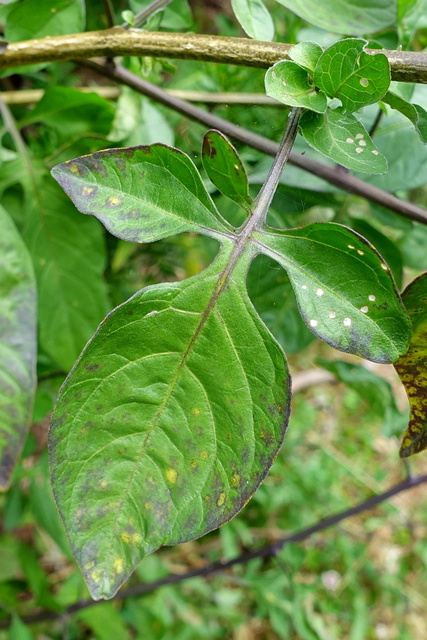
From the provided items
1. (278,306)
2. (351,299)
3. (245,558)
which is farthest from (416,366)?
(245,558)

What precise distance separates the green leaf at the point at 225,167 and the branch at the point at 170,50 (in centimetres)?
8

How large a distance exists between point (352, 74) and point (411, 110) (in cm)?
5

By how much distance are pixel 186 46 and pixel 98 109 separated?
29 cm

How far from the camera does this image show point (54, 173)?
1.25 ft

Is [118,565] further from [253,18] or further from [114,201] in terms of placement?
[253,18]

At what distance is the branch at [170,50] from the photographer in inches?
15.7

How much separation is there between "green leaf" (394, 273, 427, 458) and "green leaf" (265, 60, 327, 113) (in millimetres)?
145

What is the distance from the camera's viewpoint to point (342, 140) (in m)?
0.40

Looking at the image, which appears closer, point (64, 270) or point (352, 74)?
point (352, 74)

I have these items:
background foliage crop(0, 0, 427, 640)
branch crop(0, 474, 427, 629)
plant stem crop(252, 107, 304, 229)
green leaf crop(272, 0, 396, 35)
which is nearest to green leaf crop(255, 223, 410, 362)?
plant stem crop(252, 107, 304, 229)

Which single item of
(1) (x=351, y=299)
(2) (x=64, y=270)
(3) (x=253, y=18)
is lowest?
(2) (x=64, y=270)

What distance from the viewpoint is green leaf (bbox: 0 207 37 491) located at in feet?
1.75

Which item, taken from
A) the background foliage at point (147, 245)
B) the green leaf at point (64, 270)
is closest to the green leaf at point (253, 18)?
the background foliage at point (147, 245)

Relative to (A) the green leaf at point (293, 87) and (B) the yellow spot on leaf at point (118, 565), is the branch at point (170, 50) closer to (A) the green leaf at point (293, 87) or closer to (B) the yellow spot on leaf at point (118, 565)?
(A) the green leaf at point (293, 87)
